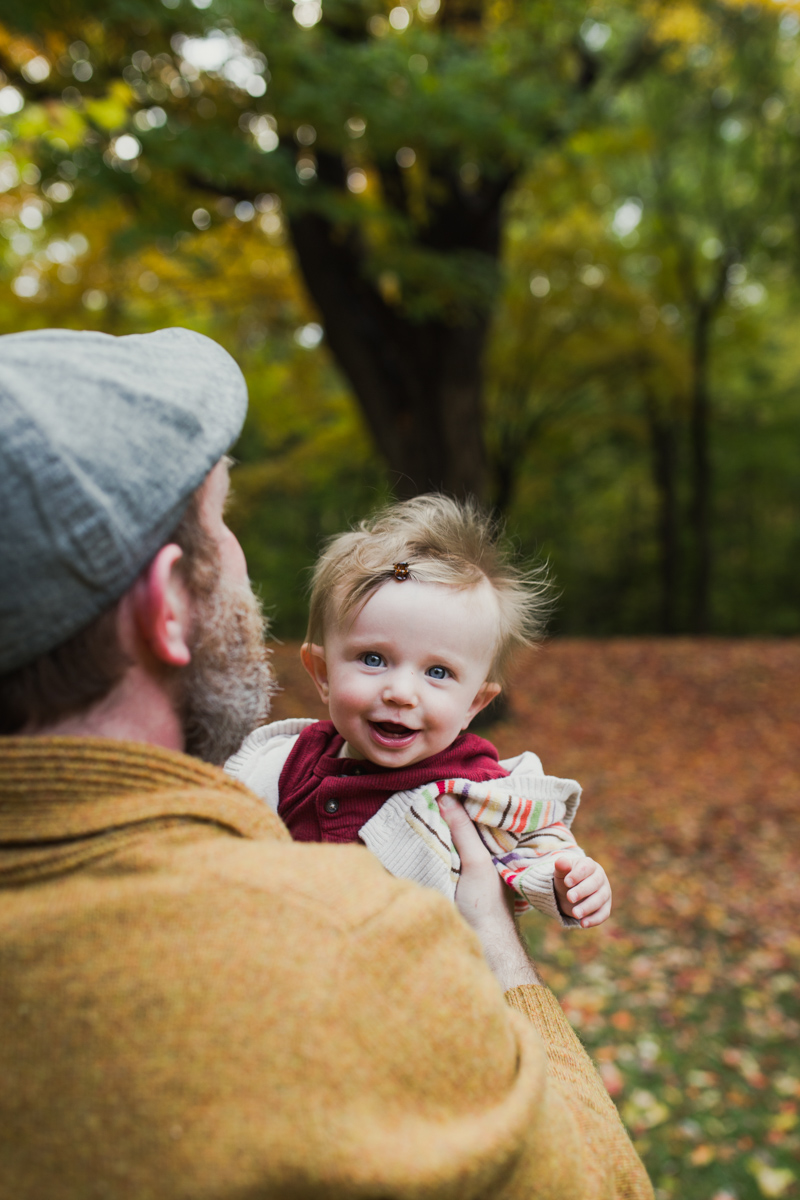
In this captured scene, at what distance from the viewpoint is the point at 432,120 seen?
620cm

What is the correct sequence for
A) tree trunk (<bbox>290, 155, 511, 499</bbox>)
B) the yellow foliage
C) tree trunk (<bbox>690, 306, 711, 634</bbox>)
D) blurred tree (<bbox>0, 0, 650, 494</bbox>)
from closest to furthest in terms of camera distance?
1. the yellow foliage
2. blurred tree (<bbox>0, 0, 650, 494</bbox>)
3. tree trunk (<bbox>290, 155, 511, 499</bbox>)
4. tree trunk (<bbox>690, 306, 711, 634</bbox>)

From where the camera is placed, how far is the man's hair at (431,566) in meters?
1.72

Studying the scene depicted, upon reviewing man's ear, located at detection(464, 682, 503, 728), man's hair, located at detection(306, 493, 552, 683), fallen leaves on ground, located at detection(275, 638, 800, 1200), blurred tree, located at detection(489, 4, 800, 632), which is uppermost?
man's hair, located at detection(306, 493, 552, 683)

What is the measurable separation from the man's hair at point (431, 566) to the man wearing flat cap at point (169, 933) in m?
0.51

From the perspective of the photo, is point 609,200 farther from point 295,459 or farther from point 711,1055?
point 711,1055

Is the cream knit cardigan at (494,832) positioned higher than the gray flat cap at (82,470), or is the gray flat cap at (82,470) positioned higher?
the gray flat cap at (82,470)

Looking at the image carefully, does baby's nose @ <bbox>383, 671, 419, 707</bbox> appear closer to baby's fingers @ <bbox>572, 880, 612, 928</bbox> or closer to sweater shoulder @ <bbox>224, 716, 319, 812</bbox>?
sweater shoulder @ <bbox>224, 716, 319, 812</bbox>

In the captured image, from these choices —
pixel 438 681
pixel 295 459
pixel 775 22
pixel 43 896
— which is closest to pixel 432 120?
pixel 438 681

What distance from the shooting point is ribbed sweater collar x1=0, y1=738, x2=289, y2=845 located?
1.06 m

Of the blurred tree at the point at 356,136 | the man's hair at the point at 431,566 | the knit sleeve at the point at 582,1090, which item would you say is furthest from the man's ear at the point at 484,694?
the blurred tree at the point at 356,136

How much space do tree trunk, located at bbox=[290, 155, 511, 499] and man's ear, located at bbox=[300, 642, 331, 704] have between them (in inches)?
254

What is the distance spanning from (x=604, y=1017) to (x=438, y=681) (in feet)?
13.1

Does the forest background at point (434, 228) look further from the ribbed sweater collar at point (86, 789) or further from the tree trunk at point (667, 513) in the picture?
the ribbed sweater collar at point (86, 789)

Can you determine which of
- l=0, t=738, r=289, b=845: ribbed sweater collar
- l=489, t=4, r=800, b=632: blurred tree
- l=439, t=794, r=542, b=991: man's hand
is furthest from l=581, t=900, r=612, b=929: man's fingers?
l=489, t=4, r=800, b=632: blurred tree
